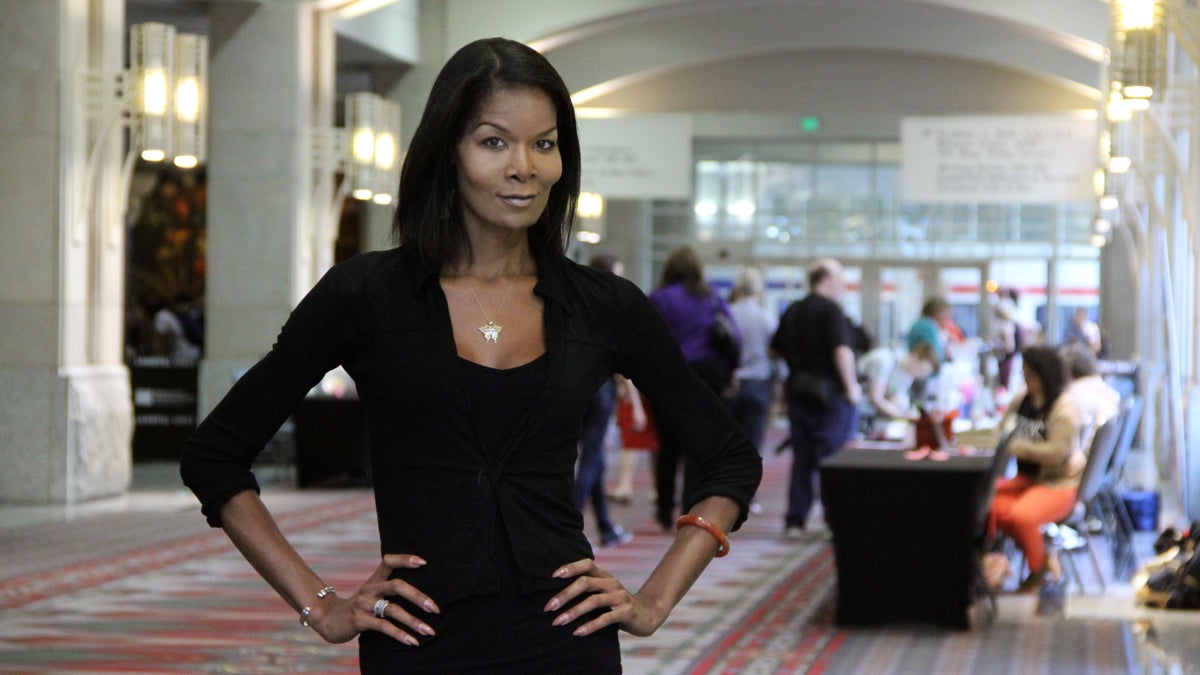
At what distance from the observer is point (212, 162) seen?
1611 centimetres

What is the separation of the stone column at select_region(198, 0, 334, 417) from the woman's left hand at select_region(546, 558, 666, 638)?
557 inches

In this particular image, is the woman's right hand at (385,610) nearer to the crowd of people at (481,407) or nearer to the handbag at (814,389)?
the crowd of people at (481,407)

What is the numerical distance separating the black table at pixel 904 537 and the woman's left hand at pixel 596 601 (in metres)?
5.50

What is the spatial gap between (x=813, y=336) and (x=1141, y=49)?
2517 mm

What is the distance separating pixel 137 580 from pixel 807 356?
13.4 feet

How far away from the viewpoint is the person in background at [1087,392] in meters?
9.38

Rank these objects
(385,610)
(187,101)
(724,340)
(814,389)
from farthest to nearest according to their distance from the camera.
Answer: (187,101) → (814,389) → (724,340) → (385,610)

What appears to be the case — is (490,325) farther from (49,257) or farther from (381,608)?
(49,257)

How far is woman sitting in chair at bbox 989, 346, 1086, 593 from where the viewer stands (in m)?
8.73

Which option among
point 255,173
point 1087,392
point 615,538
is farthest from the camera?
point 255,173

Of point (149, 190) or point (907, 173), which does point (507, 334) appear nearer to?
point (907, 173)

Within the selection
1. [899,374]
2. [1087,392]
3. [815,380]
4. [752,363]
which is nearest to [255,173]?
[899,374]

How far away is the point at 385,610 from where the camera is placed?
191cm

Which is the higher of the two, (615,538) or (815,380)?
(815,380)
